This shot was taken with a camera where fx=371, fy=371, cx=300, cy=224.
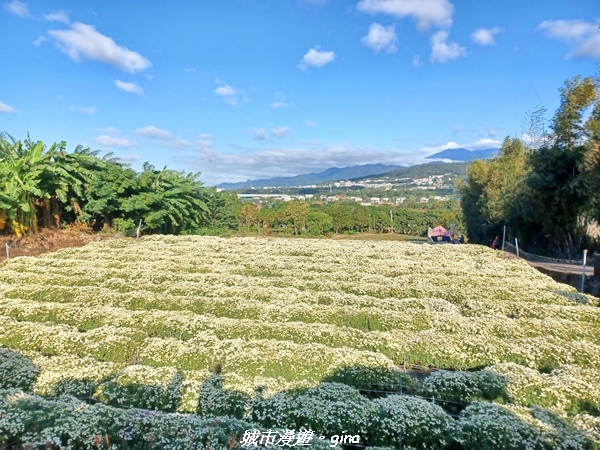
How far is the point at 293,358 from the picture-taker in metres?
7.80

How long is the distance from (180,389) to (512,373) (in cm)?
637

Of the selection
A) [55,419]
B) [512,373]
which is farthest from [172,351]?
[512,373]

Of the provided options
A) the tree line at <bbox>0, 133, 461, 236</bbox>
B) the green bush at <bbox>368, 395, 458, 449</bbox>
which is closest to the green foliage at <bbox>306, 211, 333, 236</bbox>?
the tree line at <bbox>0, 133, 461, 236</bbox>

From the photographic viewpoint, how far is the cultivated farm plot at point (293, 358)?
215 inches

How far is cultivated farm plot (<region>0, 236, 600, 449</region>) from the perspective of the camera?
5.47 m

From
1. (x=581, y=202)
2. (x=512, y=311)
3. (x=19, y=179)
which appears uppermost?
(x=19, y=179)

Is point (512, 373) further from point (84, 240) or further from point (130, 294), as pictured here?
point (84, 240)

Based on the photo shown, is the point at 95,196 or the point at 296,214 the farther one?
the point at 296,214

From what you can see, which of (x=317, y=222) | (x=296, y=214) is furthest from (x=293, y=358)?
(x=317, y=222)

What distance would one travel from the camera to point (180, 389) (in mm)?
6605

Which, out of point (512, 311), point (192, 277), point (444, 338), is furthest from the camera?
point (192, 277)

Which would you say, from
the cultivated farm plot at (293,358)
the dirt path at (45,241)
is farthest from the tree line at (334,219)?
the cultivated farm plot at (293,358)

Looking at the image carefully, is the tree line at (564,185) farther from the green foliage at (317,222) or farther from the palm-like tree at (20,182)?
the green foliage at (317,222)

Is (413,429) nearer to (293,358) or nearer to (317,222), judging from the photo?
(293,358)
